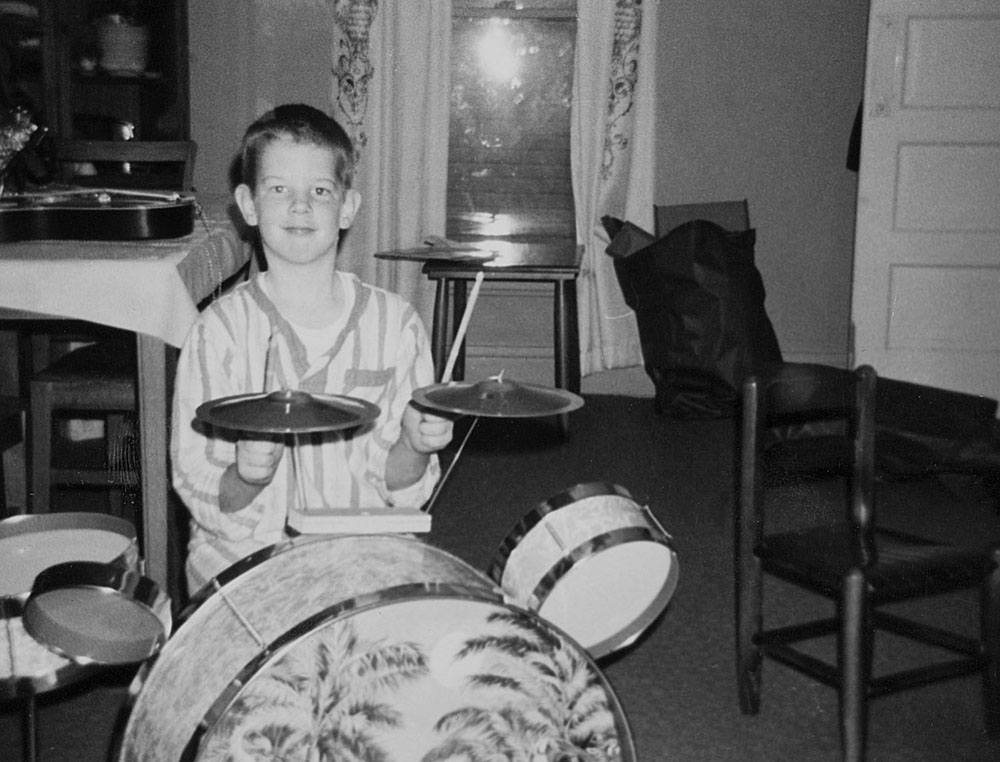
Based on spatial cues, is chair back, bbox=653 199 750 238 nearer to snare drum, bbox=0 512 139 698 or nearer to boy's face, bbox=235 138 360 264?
boy's face, bbox=235 138 360 264

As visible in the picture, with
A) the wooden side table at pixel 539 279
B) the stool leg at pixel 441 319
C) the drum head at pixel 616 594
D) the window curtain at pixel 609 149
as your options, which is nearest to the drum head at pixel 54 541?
the drum head at pixel 616 594

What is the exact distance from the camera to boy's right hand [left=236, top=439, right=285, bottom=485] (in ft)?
4.07

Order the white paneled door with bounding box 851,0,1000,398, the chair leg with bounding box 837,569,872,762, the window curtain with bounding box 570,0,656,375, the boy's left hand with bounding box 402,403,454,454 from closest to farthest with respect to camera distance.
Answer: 1. the boy's left hand with bounding box 402,403,454,454
2. the chair leg with bounding box 837,569,872,762
3. the white paneled door with bounding box 851,0,1000,398
4. the window curtain with bounding box 570,0,656,375

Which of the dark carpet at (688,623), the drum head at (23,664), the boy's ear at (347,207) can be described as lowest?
the dark carpet at (688,623)

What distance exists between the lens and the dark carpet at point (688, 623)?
185 centimetres

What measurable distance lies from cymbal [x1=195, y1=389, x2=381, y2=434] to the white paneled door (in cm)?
311

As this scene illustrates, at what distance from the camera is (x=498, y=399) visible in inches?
44.4

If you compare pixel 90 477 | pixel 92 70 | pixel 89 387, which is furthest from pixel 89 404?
pixel 92 70

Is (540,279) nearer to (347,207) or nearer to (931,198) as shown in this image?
(931,198)

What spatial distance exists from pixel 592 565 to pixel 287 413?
0.40 m

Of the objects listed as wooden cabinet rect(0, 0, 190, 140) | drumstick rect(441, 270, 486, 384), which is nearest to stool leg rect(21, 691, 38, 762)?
drumstick rect(441, 270, 486, 384)

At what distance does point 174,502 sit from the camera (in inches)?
77.0

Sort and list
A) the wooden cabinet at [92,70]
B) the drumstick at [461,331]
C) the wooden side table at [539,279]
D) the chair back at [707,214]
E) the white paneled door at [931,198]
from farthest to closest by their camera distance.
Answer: the chair back at [707,214] → the wooden cabinet at [92,70] → the white paneled door at [931,198] → the wooden side table at [539,279] → the drumstick at [461,331]

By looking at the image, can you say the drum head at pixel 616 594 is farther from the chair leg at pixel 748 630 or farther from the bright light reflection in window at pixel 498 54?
the bright light reflection in window at pixel 498 54
